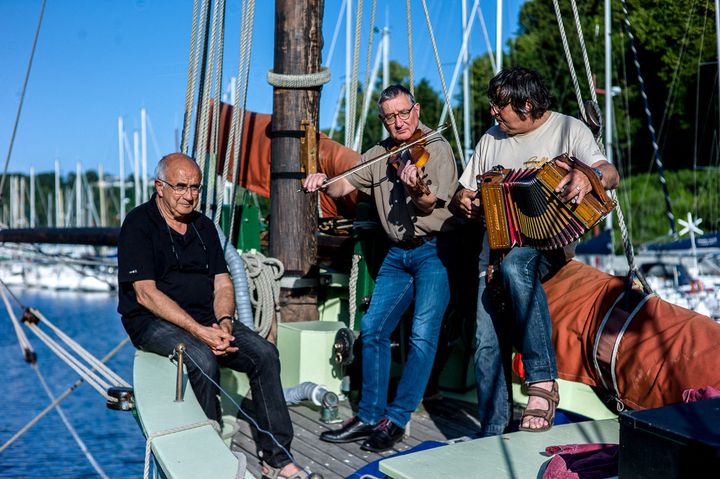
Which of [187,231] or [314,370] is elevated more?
[187,231]

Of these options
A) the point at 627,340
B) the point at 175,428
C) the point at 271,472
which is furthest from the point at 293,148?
the point at 175,428

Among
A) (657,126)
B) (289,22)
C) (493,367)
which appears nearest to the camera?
(493,367)

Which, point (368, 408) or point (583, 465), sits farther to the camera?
point (368, 408)

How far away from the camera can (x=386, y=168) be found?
3975 millimetres

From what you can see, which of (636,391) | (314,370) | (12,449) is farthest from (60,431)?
(636,391)

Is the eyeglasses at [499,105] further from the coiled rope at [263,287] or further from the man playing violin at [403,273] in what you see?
the coiled rope at [263,287]

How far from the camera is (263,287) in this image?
457 cm

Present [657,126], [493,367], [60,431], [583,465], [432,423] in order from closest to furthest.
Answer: [583,465], [493,367], [432,423], [60,431], [657,126]

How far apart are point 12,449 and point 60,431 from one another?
149cm

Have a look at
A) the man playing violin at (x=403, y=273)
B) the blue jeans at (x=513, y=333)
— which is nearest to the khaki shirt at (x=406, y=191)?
the man playing violin at (x=403, y=273)

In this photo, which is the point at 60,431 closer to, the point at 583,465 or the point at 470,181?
the point at 470,181

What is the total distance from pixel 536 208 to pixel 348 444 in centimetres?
142

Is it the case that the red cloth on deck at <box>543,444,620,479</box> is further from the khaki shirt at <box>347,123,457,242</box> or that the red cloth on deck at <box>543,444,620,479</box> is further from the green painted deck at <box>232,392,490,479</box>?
the khaki shirt at <box>347,123,457,242</box>

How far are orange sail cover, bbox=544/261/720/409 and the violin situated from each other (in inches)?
32.6
